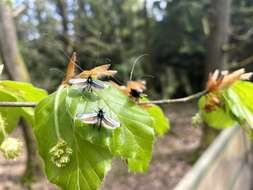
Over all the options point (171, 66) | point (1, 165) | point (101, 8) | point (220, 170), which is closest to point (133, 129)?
point (220, 170)

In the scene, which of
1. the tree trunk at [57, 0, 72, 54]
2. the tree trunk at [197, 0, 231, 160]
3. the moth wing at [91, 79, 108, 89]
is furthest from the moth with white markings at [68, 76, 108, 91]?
the tree trunk at [57, 0, 72, 54]

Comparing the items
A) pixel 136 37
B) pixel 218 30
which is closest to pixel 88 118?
pixel 218 30

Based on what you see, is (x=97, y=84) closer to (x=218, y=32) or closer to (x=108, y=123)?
(x=108, y=123)

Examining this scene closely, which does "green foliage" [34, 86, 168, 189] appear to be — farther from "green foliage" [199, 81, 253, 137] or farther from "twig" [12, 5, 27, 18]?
"twig" [12, 5, 27, 18]

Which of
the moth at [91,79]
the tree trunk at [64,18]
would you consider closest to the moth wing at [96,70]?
the moth at [91,79]

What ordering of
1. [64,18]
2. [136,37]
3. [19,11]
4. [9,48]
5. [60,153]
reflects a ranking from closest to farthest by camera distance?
Answer: [60,153], [19,11], [9,48], [64,18], [136,37]

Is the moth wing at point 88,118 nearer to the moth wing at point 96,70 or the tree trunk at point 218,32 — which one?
the moth wing at point 96,70

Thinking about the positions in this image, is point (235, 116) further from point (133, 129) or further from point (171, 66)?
point (171, 66)

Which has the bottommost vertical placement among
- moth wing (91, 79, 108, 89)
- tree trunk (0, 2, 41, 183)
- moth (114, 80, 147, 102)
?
tree trunk (0, 2, 41, 183)
